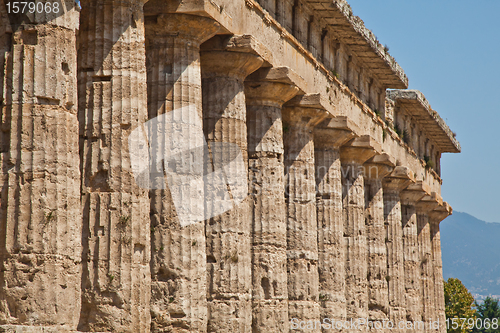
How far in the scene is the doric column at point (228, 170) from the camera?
1967 centimetres

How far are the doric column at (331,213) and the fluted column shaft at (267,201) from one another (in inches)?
178

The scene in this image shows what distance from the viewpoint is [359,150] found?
31.2 metres

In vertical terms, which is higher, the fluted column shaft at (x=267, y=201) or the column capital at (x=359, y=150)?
the column capital at (x=359, y=150)

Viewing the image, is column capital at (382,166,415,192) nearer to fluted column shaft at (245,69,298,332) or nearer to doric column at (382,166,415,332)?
doric column at (382,166,415,332)

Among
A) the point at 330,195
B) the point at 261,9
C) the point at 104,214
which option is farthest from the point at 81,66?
the point at 330,195

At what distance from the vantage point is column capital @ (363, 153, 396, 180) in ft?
110

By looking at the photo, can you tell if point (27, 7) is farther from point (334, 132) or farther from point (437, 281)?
point (437, 281)

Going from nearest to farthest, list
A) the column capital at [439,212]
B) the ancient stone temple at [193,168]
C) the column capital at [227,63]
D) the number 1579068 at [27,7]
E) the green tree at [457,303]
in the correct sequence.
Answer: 1. the ancient stone temple at [193,168]
2. the number 1579068 at [27,7]
3. the column capital at [227,63]
4. the column capital at [439,212]
5. the green tree at [457,303]

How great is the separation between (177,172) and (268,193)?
5.45 meters

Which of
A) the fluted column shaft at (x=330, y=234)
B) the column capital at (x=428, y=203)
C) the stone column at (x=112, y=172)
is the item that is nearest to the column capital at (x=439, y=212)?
the column capital at (x=428, y=203)

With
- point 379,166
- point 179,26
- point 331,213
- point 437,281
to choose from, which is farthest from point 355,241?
point 437,281

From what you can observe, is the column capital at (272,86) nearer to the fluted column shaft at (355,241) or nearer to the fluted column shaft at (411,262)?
the fluted column shaft at (355,241)

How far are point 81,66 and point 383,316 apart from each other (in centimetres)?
2080

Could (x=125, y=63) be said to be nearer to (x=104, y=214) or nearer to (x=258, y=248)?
(x=104, y=214)
